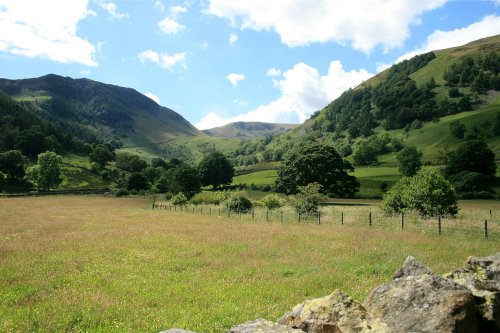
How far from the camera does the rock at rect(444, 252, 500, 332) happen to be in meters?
6.50

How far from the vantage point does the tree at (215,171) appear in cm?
12694

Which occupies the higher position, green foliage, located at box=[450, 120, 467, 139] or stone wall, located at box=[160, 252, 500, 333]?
green foliage, located at box=[450, 120, 467, 139]

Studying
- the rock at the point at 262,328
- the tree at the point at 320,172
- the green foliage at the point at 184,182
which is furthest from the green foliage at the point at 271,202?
the rock at the point at 262,328

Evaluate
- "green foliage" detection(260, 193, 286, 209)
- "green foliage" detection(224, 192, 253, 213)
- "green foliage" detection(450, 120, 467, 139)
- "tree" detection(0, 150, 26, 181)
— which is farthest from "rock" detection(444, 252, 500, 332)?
"green foliage" detection(450, 120, 467, 139)

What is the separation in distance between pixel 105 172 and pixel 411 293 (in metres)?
178

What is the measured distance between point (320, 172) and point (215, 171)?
52.4m

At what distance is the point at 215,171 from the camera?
5017 inches

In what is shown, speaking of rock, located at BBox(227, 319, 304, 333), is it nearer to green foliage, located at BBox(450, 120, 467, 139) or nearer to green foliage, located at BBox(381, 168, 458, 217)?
green foliage, located at BBox(381, 168, 458, 217)

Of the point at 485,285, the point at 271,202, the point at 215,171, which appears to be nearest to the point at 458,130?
the point at 215,171

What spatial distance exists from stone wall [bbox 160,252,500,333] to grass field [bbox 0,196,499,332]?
4363mm

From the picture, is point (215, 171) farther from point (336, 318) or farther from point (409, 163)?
point (336, 318)

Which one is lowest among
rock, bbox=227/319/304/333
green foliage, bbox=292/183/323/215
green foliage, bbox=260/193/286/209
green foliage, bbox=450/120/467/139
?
green foliage, bbox=260/193/286/209

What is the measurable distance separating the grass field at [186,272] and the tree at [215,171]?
96.9 metres

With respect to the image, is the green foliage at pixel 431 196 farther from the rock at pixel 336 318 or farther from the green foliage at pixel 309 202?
the rock at pixel 336 318
